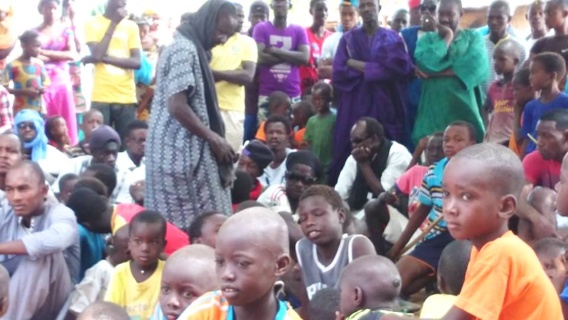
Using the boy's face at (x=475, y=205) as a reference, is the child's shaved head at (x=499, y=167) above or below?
above

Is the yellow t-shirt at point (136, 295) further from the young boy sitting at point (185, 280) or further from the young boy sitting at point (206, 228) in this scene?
the young boy sitting at point (185, 280)

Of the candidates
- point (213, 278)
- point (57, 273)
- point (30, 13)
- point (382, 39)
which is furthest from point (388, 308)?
point (30, 13)

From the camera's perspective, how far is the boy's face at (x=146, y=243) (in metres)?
4.71

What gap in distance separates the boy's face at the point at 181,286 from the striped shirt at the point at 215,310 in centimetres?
82

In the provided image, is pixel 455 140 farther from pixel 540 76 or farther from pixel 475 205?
pixel 475 205

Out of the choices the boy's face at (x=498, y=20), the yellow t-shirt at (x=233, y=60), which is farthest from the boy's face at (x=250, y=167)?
the boy's face at (x=498, y=20)

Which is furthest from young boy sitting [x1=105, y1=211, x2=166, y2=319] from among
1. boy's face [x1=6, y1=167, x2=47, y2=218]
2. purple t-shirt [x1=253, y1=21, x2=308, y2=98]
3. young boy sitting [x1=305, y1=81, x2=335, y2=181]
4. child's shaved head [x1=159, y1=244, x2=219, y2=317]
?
purple t-shirt [x1=253, y1=21, x2=308, y2=98]

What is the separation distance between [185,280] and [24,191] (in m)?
1.63

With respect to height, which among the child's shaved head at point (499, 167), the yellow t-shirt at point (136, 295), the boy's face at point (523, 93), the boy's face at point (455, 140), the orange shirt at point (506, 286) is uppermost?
the child's shaved head at point (499, 167)

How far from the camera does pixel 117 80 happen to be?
30.1 ft

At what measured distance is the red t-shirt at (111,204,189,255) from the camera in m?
5.00

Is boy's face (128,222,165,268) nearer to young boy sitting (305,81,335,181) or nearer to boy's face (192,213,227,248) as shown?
boy's face (192,213,227,248)

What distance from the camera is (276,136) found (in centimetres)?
749

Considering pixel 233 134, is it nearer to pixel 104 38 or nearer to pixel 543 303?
pixel 104 38
